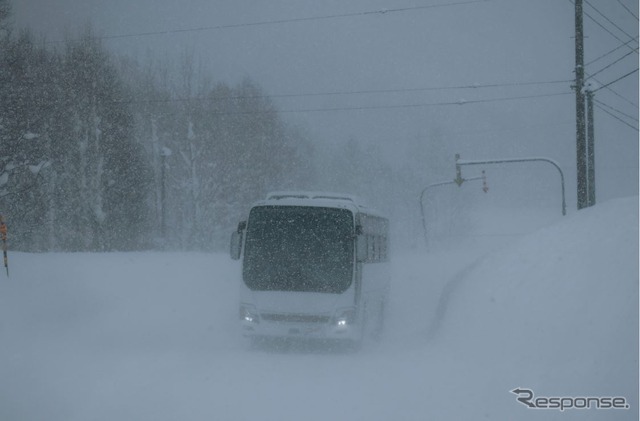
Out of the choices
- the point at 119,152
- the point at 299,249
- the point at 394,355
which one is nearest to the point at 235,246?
the point at 299,249

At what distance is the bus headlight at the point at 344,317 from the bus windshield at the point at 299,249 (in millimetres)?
462

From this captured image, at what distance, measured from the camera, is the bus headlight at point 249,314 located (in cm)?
1408

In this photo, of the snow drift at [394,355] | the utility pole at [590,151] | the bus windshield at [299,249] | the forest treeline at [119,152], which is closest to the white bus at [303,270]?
the bus windshield at [299,249]

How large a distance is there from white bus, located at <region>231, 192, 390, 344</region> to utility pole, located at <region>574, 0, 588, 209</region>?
9478 mm

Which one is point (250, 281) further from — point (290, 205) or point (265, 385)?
point (265, 385)

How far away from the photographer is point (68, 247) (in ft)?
130

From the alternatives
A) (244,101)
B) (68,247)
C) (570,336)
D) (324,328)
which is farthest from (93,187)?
(570,336)

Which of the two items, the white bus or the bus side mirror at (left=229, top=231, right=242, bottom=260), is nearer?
the white bus

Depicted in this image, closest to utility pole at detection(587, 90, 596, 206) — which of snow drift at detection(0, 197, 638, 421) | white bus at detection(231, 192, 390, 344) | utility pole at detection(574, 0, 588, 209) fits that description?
utility pole at detection(574, 0, 588, 209)

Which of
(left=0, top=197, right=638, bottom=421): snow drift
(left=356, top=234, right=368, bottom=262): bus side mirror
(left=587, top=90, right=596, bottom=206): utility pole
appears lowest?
(left=0, top=197, right=638, bottom=421): snow drift

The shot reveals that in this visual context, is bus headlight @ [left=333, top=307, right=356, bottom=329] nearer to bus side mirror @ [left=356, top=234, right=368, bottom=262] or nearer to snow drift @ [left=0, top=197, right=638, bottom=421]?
snow drift @ [left=0, top=197, right=638, bottom=421]

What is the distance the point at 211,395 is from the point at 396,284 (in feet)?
75.8

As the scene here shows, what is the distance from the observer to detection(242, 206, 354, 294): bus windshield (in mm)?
14172

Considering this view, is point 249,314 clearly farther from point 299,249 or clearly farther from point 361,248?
point 361,248
